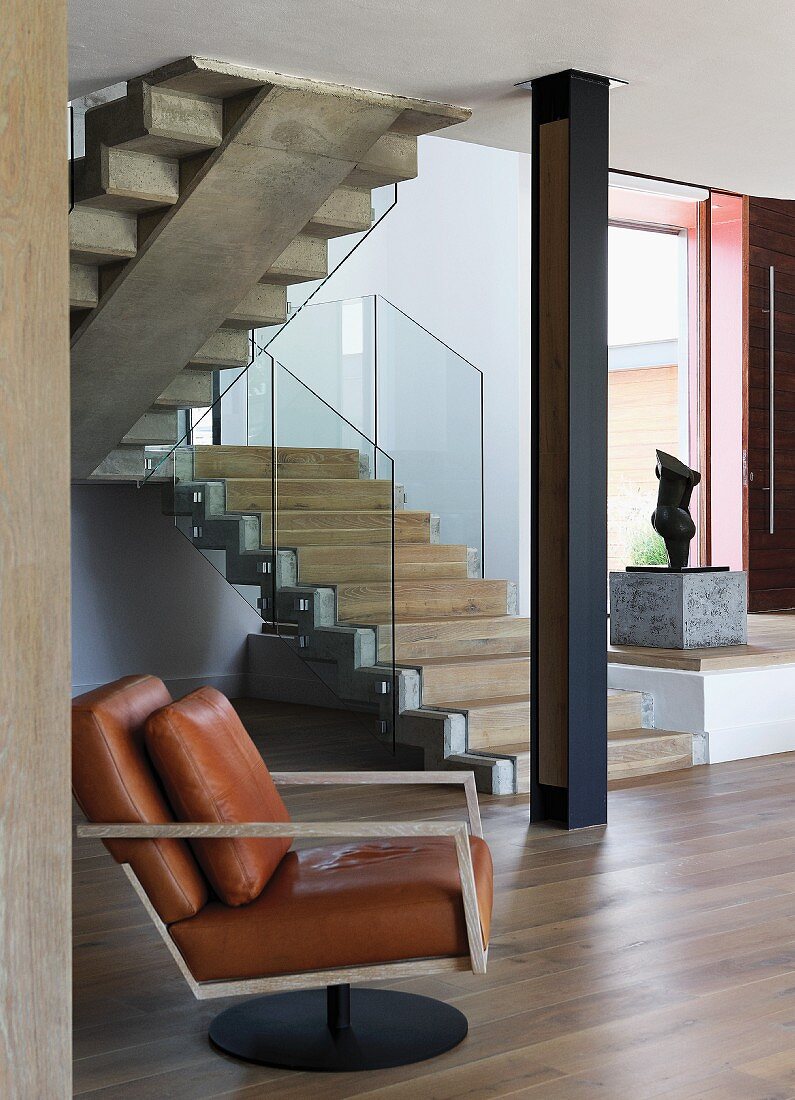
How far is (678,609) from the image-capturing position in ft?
23.8

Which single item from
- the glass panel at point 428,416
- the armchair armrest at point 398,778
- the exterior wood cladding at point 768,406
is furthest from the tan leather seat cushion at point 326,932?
the exterior wood cladding at point 768,406

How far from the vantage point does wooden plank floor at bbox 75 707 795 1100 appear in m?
2.83

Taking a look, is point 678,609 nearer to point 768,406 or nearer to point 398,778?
point 768,406

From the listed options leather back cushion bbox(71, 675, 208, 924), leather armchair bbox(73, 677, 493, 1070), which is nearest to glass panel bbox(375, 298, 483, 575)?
leather armchair bbox(73, 677, 493, 1070)

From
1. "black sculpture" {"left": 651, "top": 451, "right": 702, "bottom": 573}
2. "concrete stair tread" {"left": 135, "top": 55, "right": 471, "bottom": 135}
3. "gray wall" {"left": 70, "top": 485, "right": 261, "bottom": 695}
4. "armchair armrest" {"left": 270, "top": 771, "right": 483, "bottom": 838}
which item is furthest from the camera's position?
"gray wall" {"left": 70, "top": 485, "right": 261, "bottom": 695}

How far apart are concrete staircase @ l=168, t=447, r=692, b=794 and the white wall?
1.77 metres

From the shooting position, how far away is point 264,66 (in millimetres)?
4840

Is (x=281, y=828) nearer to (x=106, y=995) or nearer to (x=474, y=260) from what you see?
(x=106, y=995)

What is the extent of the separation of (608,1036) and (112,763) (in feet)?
4.32

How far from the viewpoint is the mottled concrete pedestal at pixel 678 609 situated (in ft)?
23.8

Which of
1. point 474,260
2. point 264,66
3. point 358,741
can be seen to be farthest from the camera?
point 474,260

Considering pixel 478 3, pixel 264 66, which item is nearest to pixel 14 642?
pixel 478 3

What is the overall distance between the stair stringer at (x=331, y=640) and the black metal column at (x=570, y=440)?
30.5 inches

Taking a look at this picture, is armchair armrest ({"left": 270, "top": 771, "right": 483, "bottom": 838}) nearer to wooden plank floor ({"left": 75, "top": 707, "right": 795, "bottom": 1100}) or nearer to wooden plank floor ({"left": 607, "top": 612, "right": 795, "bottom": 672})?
wooden plank floor ({"left": 75, "top": 707, "right": 795, "bottom": 1100})
